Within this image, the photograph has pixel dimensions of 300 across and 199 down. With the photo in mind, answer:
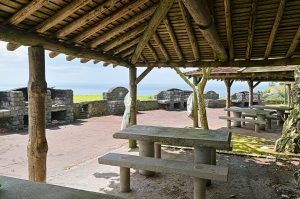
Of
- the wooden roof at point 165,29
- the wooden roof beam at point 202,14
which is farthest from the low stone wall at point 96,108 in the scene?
the wooden roof beam at point 202,14

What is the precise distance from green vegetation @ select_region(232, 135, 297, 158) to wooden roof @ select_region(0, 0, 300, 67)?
318 centimetres

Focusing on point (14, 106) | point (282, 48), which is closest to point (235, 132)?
point (282, 48)

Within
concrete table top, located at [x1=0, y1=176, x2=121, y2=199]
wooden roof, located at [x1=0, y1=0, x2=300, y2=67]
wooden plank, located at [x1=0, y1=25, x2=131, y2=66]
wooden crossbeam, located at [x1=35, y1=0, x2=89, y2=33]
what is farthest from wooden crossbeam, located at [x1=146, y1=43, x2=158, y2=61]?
concrete table top, located at [x1=0, y1=176, x2=121, y2=199]

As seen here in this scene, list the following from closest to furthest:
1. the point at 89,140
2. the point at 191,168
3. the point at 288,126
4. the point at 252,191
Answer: the point at 191,168
the point at 252,191
the point at 288,126
the point at 89,140

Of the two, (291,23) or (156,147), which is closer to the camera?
(291,23)

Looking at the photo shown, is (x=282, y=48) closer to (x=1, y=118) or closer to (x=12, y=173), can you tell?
(x=12, y=173)

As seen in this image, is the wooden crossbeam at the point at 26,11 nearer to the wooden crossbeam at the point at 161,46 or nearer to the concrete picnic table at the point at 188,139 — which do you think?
the concrete picnic table at the point at 188,139

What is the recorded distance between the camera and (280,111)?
1595 cm

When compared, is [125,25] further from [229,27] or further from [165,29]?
[229,27]

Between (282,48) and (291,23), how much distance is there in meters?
1.35

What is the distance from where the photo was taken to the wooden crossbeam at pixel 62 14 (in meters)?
4.01

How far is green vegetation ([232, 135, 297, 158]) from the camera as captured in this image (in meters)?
8.37

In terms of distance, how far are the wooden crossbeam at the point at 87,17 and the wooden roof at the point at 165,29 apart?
16 millimetres

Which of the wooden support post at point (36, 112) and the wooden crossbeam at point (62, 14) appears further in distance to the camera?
the wooden support post at point (36, 112)
